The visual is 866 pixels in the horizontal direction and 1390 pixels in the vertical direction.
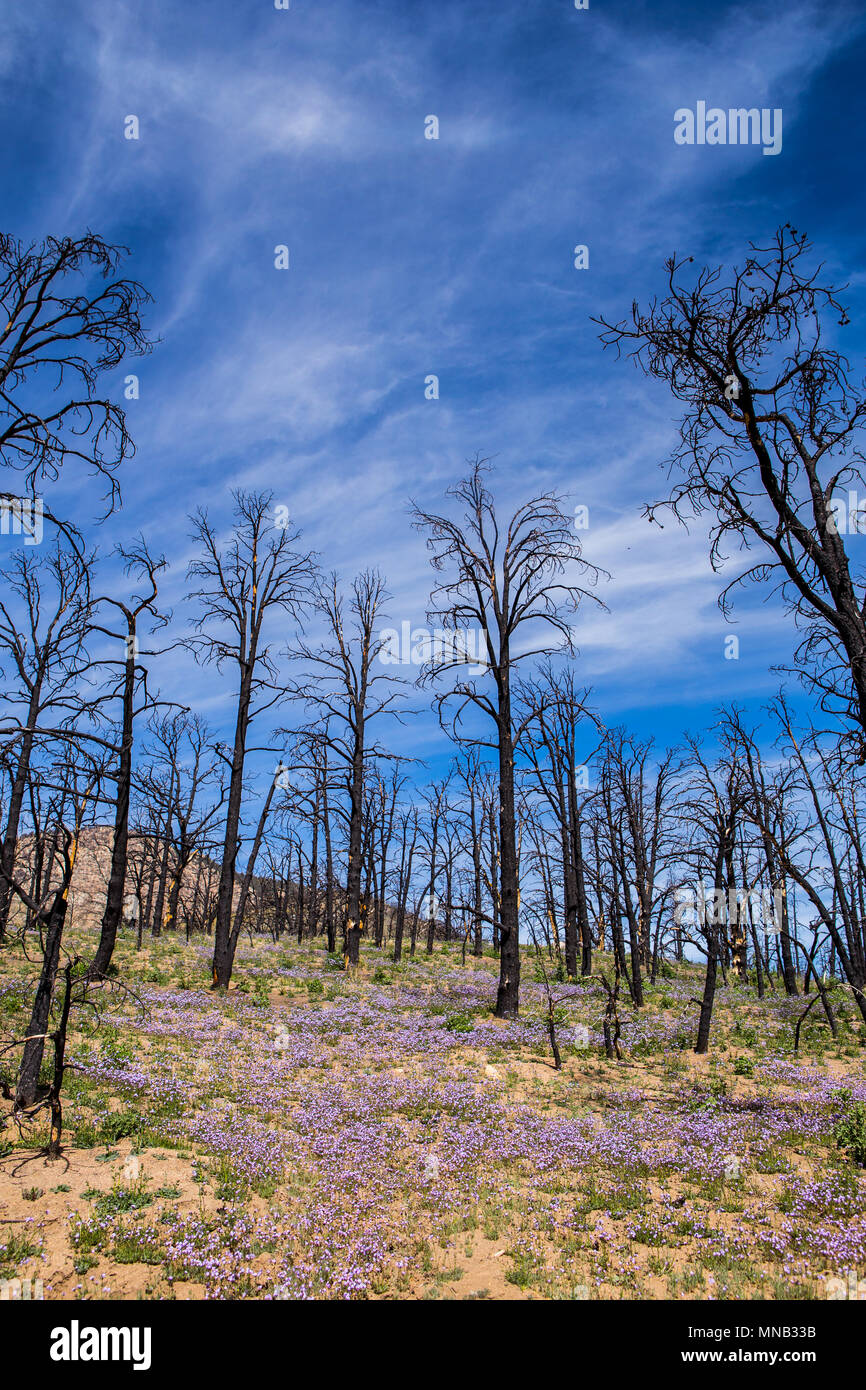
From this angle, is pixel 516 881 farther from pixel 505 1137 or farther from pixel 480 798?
pixel 480 798

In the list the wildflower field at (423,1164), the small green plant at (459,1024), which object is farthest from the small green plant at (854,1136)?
the small green plant at (459,1024)

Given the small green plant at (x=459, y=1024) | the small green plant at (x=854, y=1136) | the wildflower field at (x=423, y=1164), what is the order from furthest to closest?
the small green plant at (x=459, y=1024)
the small green plant at (x=854, y=1136)
the wildflower field at (x=423, y=1164)

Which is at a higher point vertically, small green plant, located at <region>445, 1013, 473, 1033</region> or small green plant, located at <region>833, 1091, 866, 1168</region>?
small green plant, located at <region>833, 1091, 866, 1168</region>

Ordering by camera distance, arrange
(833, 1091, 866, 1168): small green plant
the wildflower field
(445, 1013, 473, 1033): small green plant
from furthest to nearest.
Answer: (445, 1013, 473, 1033): small green plant → (833, 1091, 866, 1168): small green plant → the wildflower field

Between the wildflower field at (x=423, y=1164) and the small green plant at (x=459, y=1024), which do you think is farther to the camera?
the small green plant at (x=459, y=1024)

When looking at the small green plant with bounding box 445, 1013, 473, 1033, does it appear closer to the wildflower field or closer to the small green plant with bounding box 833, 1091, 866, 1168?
the wildflower field

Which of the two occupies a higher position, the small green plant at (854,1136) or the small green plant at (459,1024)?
the small green plant at (854,1136)

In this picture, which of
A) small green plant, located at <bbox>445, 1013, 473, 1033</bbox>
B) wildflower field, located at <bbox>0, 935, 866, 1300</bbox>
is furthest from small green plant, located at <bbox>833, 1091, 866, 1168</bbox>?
small green plant, located at <bbox>445, 1013, 473, 1033</bbox>

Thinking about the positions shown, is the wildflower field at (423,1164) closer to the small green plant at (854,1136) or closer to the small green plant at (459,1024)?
the small green plant at (854,1136)

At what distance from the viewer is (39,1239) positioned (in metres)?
5.81

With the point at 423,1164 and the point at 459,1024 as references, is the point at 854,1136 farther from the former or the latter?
the point at 459,1024

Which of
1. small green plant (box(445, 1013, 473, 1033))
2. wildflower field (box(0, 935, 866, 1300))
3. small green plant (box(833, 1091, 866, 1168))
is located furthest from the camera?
small green plant (box(445, 1013, 473, 1033))

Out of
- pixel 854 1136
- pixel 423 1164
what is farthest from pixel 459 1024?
pixel 854 1136
